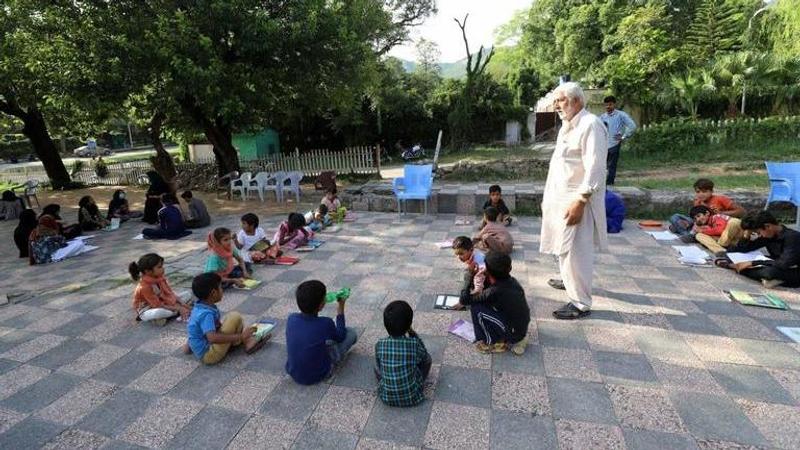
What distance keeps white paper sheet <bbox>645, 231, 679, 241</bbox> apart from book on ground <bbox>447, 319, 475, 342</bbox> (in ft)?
12.9

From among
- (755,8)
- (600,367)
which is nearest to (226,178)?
(600,367)

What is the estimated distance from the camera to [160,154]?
13391 mm

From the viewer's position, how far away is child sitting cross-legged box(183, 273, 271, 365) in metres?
3.03

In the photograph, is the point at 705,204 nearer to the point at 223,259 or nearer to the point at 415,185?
the point at 415,185

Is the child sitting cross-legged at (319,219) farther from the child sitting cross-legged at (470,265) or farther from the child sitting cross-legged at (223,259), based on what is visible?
the child sitting cross-legged at (470,265)

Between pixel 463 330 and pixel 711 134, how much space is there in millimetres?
12212

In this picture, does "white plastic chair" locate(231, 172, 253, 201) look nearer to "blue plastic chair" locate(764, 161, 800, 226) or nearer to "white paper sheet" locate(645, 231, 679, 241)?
"white paper sheet" locate(645, 231, 679, 241)

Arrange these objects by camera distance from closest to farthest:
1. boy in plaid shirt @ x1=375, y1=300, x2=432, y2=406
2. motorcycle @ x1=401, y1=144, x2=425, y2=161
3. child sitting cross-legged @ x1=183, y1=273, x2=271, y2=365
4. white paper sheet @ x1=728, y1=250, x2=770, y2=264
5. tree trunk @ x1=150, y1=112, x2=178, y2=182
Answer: boy in plaid shirt @ x1=375, y1=300, x2=432, y2=406 → child sitting cross-legged @ x1=183, y1=273, x2=271, y2=365 → white paper sheet @ x1=728, y1=250, x2=770, y2=264 → tree trunk @ x1=150, y1=112, x2=178, y2=182 → motorcycle @ x1=401, y1=144, x2=425, y2=161

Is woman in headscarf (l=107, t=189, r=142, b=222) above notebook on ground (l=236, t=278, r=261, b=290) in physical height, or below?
above

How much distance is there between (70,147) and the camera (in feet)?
128

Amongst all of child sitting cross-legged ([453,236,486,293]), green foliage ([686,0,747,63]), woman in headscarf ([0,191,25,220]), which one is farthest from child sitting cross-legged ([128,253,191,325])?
green foliage ([686,0,747,63])

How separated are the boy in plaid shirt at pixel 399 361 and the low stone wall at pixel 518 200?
18.3 feet

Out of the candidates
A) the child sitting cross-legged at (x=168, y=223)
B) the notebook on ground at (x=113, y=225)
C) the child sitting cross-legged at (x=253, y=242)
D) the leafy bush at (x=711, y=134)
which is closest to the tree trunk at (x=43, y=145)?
the notebook on ground at (x=113, y=225)

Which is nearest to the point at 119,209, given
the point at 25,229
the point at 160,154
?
the point at 25,229
